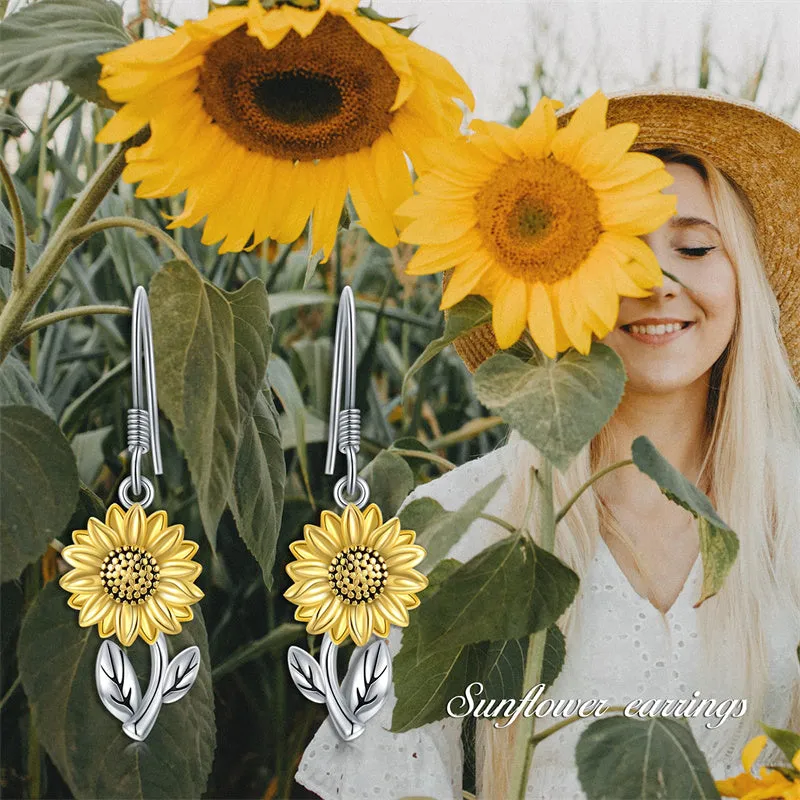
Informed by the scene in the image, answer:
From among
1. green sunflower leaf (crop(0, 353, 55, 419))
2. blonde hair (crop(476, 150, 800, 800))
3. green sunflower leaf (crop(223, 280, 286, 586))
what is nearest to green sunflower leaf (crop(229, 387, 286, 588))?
green sunflower leaf (crop(223, 280, 286, 586))

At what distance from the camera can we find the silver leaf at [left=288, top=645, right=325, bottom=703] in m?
0.50

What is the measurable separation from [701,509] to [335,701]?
22 cm

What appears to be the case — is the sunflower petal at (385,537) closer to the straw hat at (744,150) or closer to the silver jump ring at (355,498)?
the silver jump ring at (355,498)

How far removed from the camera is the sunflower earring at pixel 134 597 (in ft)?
1.52

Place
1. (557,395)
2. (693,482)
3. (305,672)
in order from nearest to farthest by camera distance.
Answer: (557,395) < (305,672) < (693,482)

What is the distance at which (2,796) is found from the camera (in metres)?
0.71

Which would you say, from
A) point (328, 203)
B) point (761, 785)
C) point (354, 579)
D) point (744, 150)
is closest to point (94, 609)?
point (354, 579)

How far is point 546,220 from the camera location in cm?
42

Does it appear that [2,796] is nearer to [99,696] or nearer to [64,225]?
[99,696]

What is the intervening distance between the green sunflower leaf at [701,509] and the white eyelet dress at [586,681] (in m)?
0.17

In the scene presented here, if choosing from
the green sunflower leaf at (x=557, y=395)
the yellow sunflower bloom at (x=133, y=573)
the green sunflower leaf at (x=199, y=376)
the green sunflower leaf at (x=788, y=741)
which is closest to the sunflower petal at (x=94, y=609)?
the yellow sunflower bloom at (x=133, y=573)

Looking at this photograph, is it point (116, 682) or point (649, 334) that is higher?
point (649, 334)

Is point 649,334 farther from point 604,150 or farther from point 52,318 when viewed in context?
point 52,318

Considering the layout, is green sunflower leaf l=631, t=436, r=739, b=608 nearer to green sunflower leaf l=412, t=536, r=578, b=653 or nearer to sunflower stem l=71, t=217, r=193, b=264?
green sunflower leaf l=412, t=536, r=578, b=653
